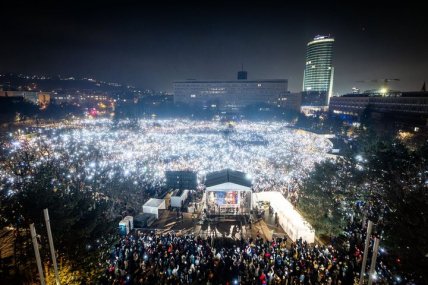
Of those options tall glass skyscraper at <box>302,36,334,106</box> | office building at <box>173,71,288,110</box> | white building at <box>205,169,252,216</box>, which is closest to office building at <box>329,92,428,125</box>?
office building at <box>173,71,288,110</box>

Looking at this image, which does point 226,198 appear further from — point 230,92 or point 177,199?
point 230,92

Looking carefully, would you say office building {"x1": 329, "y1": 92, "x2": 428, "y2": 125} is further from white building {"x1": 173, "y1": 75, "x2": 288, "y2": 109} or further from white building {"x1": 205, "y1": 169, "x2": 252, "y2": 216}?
white building {"x1": 205, "y1": 169, "x2": 252, "y2": 216}

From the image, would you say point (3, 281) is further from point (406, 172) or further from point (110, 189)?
point (406, 172)

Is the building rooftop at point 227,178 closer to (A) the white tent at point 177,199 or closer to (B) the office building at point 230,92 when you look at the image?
(A) the white tent at point 177,199

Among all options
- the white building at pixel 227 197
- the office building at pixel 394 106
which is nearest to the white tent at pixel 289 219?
the white building at pixel 227 197

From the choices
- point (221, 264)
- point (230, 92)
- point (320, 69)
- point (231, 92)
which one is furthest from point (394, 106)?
point (320, 69)

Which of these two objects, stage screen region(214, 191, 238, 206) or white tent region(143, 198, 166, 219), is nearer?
white tent region(143, 198, 166, 219)
